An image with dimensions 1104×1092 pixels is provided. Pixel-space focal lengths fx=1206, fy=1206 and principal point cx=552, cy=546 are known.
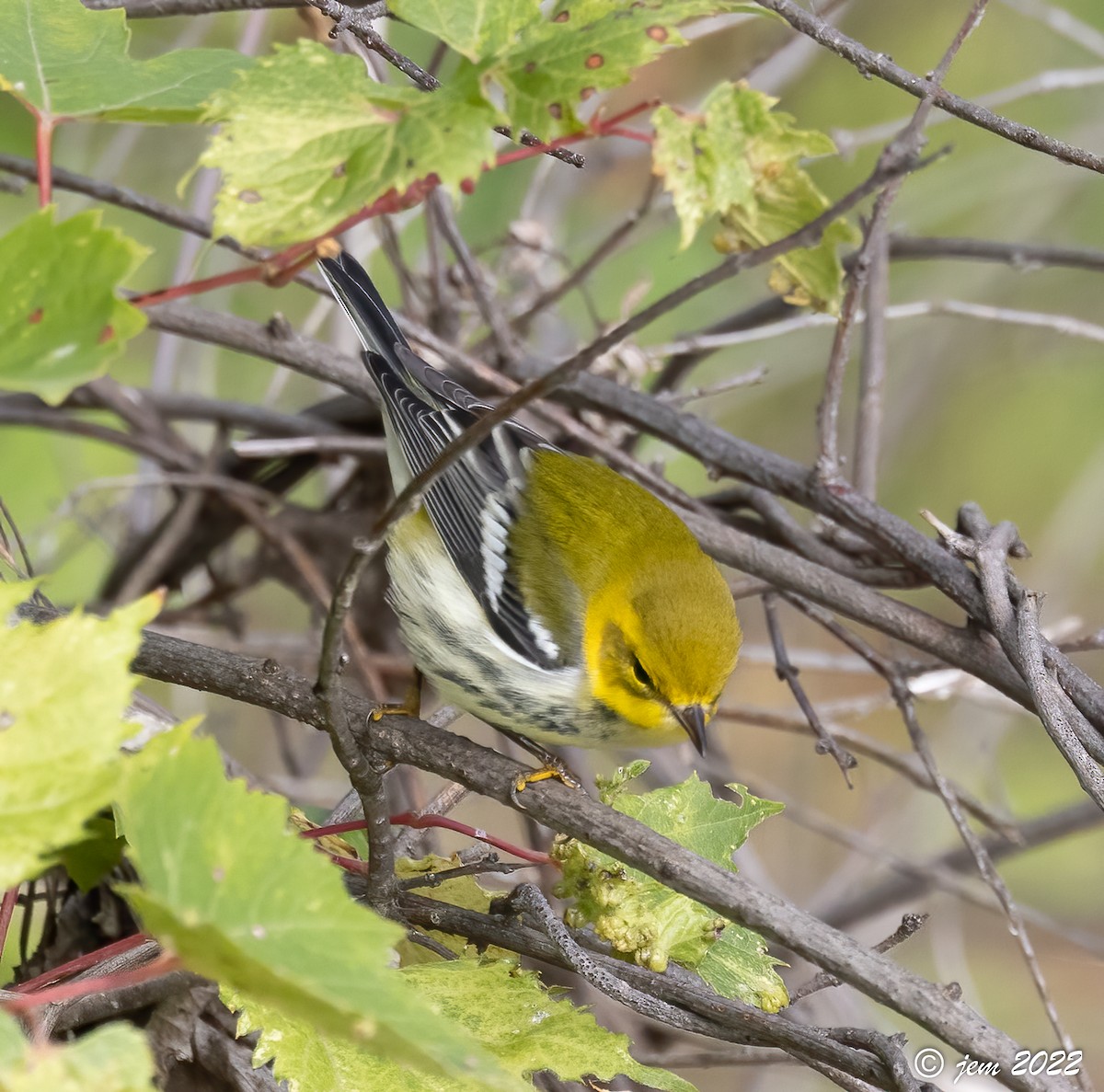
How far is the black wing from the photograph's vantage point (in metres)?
2.28

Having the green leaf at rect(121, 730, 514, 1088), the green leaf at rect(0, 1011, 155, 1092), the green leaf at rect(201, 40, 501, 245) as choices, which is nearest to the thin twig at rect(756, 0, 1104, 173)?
the green leaf at rect(201, 40, 501, 245)

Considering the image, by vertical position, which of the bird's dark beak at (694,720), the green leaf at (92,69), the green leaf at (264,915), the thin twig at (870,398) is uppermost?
the green leaf at (92,69)

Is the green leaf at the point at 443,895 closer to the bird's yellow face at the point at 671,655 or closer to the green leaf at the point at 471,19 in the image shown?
the bird's yellow face at the point at 671,655

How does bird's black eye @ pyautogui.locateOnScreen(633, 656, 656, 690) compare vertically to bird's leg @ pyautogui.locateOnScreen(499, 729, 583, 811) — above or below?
above

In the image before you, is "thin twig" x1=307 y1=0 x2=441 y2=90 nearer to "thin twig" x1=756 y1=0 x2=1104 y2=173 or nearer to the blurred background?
"thin twig" x1=756 y1=0 x2=1104 y2=173

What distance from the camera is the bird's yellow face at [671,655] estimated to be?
6.81 ft

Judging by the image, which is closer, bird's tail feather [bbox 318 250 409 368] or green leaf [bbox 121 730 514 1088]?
green leaf [bbox 121 730 514 1088]

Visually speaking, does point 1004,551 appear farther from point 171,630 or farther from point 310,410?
point 171,630

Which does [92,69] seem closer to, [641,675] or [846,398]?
[641,675]

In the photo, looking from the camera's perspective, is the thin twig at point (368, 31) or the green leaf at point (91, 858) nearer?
the thin twig at point (368, 31)

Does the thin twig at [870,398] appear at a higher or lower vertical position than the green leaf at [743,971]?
higher

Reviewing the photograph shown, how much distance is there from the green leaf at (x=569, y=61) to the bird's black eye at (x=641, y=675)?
1.29 m

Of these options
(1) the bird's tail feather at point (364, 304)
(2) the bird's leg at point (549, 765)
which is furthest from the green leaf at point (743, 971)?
(1) the bird's tail feather at point (364, 304)

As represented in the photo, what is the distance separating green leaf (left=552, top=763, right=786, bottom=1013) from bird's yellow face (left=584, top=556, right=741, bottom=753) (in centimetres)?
58
